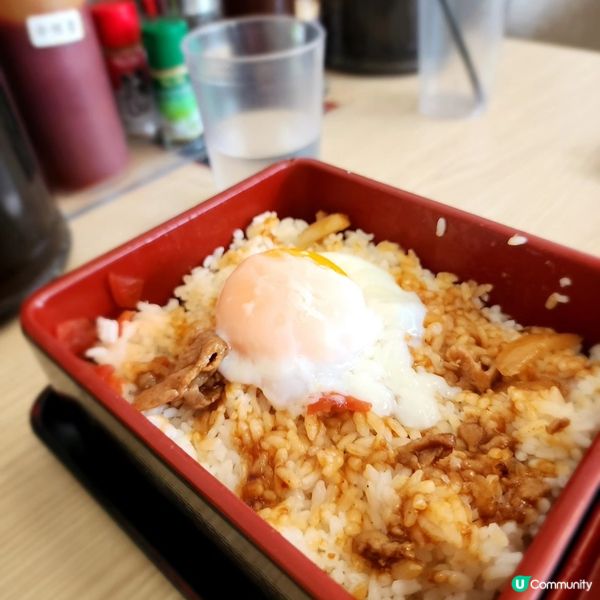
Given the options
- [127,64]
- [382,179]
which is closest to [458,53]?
[382,179]

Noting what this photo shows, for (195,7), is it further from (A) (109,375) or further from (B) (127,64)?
(A) (109,375)

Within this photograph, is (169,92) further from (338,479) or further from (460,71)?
(338,479)

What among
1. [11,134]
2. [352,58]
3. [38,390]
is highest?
[11,134]

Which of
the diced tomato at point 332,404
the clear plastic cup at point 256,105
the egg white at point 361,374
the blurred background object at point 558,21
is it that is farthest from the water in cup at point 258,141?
the blurred background object at point 558,21

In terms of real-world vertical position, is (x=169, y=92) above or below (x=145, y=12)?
Result: below

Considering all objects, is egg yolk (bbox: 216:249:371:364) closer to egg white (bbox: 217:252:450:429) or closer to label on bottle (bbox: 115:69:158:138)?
egg white (bbox: 217:252:450:429)

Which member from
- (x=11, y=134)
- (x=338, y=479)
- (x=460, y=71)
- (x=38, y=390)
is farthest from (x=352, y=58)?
(x=338, y=479)

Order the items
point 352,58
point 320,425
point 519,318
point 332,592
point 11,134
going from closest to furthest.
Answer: point 332,592 < point 320,425 < point 519,318 < point 11,134 < point 352,58
